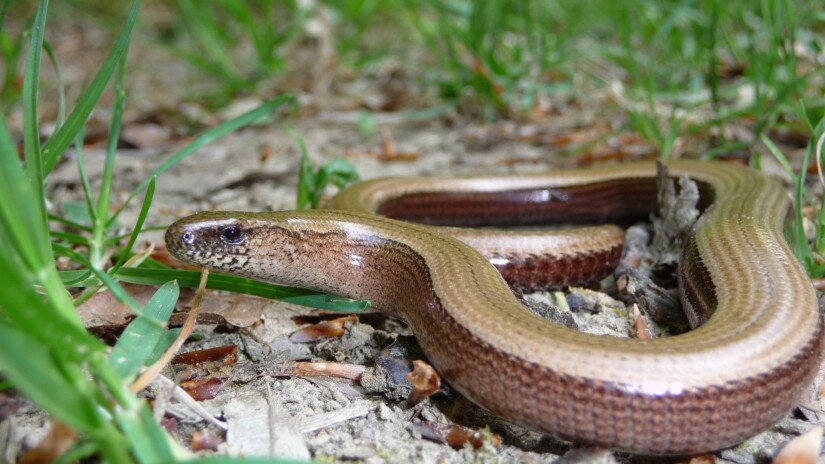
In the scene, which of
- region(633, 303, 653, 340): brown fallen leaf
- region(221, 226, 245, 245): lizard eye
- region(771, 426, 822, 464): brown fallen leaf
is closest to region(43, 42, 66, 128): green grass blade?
region(221, 226, 245, 245): lizard eye

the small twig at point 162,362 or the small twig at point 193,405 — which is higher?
the small twig at point 162,362

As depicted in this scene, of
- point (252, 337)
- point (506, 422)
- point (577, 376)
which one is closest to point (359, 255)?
point (252, 337)

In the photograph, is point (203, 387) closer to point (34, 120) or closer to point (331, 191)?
point (34, 120)

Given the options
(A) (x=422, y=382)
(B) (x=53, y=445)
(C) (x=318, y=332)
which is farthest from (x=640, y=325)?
(B) (x=53, y=445)

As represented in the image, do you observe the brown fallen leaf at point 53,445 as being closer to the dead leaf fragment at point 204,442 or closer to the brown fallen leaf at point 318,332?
the dead leaf fragment at point 204,442

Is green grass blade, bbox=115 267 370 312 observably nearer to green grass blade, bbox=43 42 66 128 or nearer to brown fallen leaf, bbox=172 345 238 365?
brown fallen leaf, bbox=172 345 238 365

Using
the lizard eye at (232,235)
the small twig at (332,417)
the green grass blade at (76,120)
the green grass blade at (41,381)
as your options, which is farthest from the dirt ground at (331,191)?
the green grass blade at (76,120)

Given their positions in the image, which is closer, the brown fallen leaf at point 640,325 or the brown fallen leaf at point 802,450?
the brown fallen leaf at point 802,450
